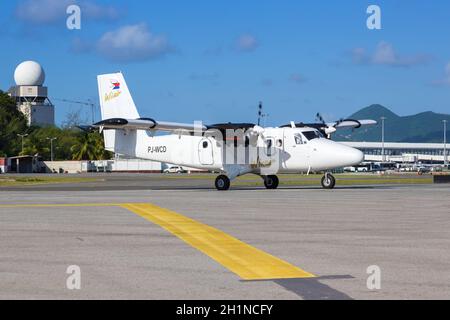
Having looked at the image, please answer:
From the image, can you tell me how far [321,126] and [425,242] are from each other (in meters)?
27.3

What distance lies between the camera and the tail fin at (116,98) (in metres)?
39.3

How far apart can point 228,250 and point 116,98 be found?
28.7 metres

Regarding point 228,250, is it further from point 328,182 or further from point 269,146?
point 269,146

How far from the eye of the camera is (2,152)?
14038 cm

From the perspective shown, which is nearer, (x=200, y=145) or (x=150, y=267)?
(x=150, y=267)

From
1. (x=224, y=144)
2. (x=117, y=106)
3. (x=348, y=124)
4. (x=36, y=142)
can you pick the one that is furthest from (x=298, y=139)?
(x=36, y=142)

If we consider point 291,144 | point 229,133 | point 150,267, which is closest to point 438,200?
point 291,144

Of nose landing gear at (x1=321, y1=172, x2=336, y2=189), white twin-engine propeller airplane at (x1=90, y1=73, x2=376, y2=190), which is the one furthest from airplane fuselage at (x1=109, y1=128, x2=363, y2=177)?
nose landing gear at (x1=321, y1=172, x2=336, y2=189)

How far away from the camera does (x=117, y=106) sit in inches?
1554

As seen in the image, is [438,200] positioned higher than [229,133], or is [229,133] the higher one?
[229,133]

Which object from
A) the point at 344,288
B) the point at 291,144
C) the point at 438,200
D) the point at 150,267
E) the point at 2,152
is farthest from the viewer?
the point at 2,152

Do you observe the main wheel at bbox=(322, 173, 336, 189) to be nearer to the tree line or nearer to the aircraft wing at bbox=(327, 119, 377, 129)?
the aircraft wing at bbox=(327, 119, 377, 129)

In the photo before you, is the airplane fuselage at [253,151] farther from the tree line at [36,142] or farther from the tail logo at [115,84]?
the tree line at [36,142]
